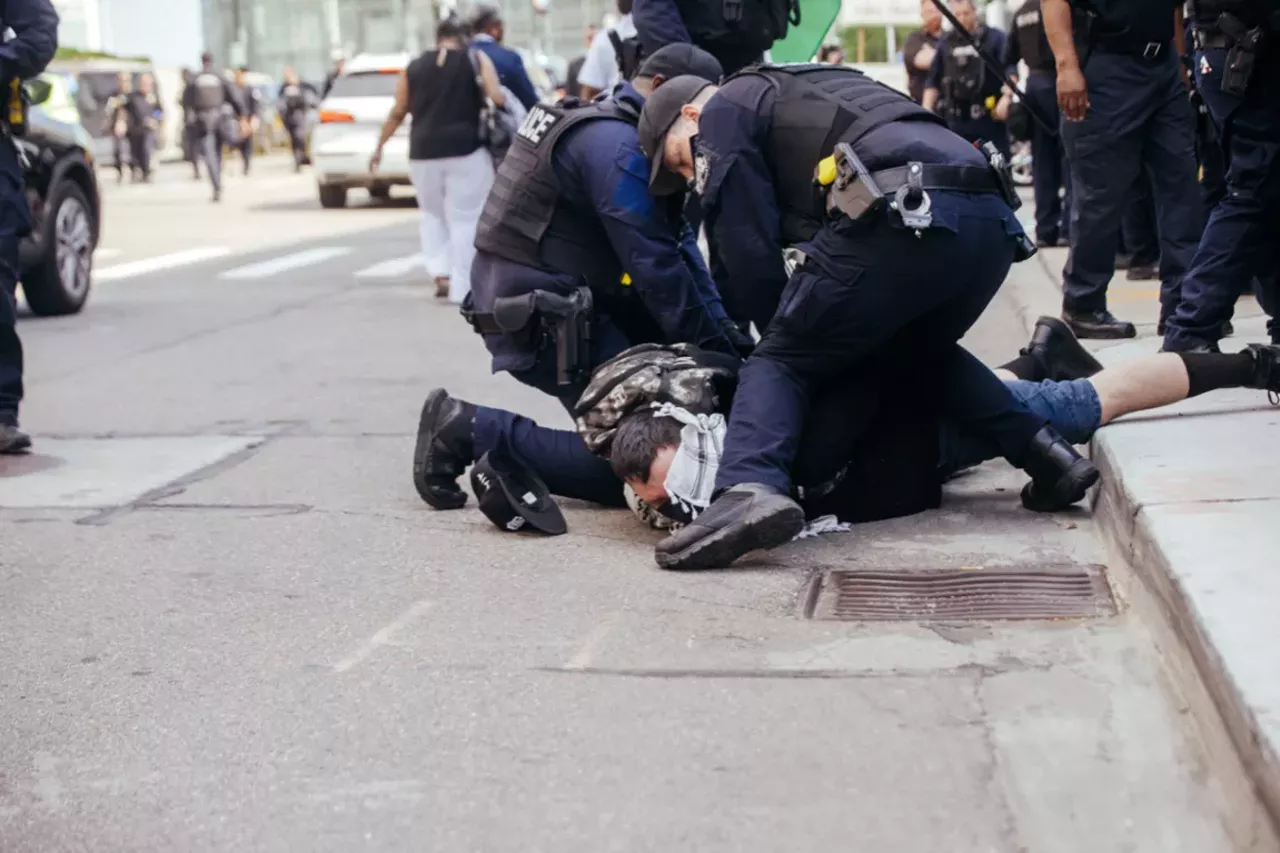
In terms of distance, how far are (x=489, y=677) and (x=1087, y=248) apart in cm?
423

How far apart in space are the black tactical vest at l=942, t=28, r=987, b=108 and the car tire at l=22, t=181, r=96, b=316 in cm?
567

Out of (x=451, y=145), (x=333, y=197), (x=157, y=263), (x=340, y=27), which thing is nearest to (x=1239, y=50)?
(x=451, y=145)

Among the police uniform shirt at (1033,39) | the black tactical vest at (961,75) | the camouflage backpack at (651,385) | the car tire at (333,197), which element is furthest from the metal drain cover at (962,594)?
the car tire at (333,197)

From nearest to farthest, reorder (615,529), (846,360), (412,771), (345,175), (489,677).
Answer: (412,771) < (489,677) < (846,360) < (615,529) < (345,175)

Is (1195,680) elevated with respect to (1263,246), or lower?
lower

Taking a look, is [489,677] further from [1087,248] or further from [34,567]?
[1087,248]

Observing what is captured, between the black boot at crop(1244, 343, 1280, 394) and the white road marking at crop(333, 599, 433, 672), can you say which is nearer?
the white road marking at crop(333, 599, 433, 672)

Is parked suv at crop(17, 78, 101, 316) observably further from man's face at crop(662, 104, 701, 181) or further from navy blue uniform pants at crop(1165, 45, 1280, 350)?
navy blue uniform pants at crop(1165, 45, 1280, 350)

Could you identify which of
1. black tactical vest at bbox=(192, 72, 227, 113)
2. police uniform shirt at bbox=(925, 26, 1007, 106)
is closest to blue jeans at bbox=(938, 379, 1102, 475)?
police uniform shirt at bbox=(925, 26, 1007, 106)

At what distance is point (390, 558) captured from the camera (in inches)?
202

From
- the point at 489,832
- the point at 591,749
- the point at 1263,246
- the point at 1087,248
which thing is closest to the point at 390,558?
the point at 591,749

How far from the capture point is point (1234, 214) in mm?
6074

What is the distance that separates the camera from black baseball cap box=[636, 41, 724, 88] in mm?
5719

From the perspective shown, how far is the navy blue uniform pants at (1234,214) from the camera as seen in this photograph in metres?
5.96
